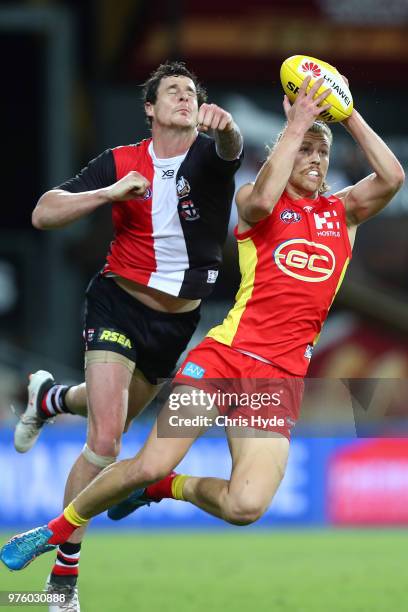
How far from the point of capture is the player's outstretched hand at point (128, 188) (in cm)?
657

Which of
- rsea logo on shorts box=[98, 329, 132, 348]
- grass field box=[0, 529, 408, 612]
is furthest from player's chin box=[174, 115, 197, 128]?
grass field box=[0, 529, 408, 612]

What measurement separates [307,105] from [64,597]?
9.76 feet

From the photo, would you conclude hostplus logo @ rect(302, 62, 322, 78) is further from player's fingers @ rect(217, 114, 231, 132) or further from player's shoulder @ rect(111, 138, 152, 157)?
player's shoulder @ rect(111, 138, 152, 157)

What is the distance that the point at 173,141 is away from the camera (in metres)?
7.23

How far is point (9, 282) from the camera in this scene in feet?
54.0

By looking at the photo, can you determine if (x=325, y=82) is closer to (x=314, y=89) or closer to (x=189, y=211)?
(x=314, y=89)

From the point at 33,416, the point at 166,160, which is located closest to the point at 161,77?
the point at 166,160

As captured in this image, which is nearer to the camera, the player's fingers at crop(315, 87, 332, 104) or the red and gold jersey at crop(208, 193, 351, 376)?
the player's fingers at crop(315, 87, 332, 104)

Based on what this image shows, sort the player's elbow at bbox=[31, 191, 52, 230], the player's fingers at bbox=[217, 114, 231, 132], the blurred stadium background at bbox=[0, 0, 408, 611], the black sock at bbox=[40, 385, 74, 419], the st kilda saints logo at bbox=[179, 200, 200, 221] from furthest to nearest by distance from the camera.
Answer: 1. the blurred stadium background at bbox=[0, 0, 408, 611]
2. the black sock at bbox=[40, 385, 74, 419]
3. the st kilda saints logo at bbox=[179, 200, 200, 221]
4. the player's elbow at bbox=[31, 191, 52, 230]
5. the player's fingers at bbox=[217, 114, 231, 132]

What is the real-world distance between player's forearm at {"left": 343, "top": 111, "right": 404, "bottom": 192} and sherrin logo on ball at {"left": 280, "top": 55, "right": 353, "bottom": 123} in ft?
0.29

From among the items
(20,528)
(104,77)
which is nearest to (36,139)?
(104,77)

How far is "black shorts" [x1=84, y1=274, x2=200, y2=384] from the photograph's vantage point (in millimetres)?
7297
